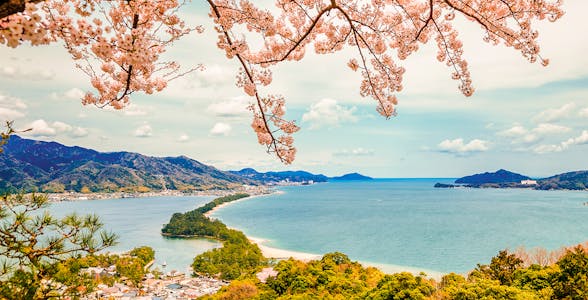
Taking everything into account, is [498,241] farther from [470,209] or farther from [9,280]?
[9,280]

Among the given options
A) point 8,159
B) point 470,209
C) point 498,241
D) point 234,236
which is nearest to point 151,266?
point 234,236

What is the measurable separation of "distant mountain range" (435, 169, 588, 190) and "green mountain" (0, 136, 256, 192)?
367 ft

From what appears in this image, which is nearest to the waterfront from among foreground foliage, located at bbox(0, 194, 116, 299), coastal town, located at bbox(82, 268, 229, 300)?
coastal town, located at bbox(82, 268, 229, 300)

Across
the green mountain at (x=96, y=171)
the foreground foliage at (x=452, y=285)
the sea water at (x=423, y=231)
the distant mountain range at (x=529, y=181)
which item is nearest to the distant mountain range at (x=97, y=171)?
the green mountain at (x=96, y=171)

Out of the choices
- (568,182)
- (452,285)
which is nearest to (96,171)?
(452,285)

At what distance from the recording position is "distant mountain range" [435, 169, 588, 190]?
112262mm

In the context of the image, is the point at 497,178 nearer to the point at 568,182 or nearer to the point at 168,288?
the point at 568,182

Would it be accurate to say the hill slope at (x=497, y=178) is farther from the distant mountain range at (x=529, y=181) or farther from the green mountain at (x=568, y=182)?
the green mountain at (x=568, y=182)

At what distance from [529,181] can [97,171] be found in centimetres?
16823

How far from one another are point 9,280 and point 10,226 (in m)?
0.43

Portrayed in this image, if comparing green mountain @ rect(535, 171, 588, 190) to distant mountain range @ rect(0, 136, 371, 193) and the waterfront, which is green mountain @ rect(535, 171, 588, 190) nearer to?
the waterfront

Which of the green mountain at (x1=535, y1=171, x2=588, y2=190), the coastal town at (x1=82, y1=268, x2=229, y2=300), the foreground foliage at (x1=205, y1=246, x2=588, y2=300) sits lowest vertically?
the coastal town at (x1=82, y1=268, x2=229, y2=300)

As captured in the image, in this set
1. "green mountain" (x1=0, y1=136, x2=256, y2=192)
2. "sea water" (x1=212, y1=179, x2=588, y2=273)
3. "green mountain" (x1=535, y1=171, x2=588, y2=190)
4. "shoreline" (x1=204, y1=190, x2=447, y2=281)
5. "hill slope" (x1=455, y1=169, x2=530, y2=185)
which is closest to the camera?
"shoreline" (x1=204, y1=190, x2=447, y2=281)

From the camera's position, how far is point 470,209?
227 feet
